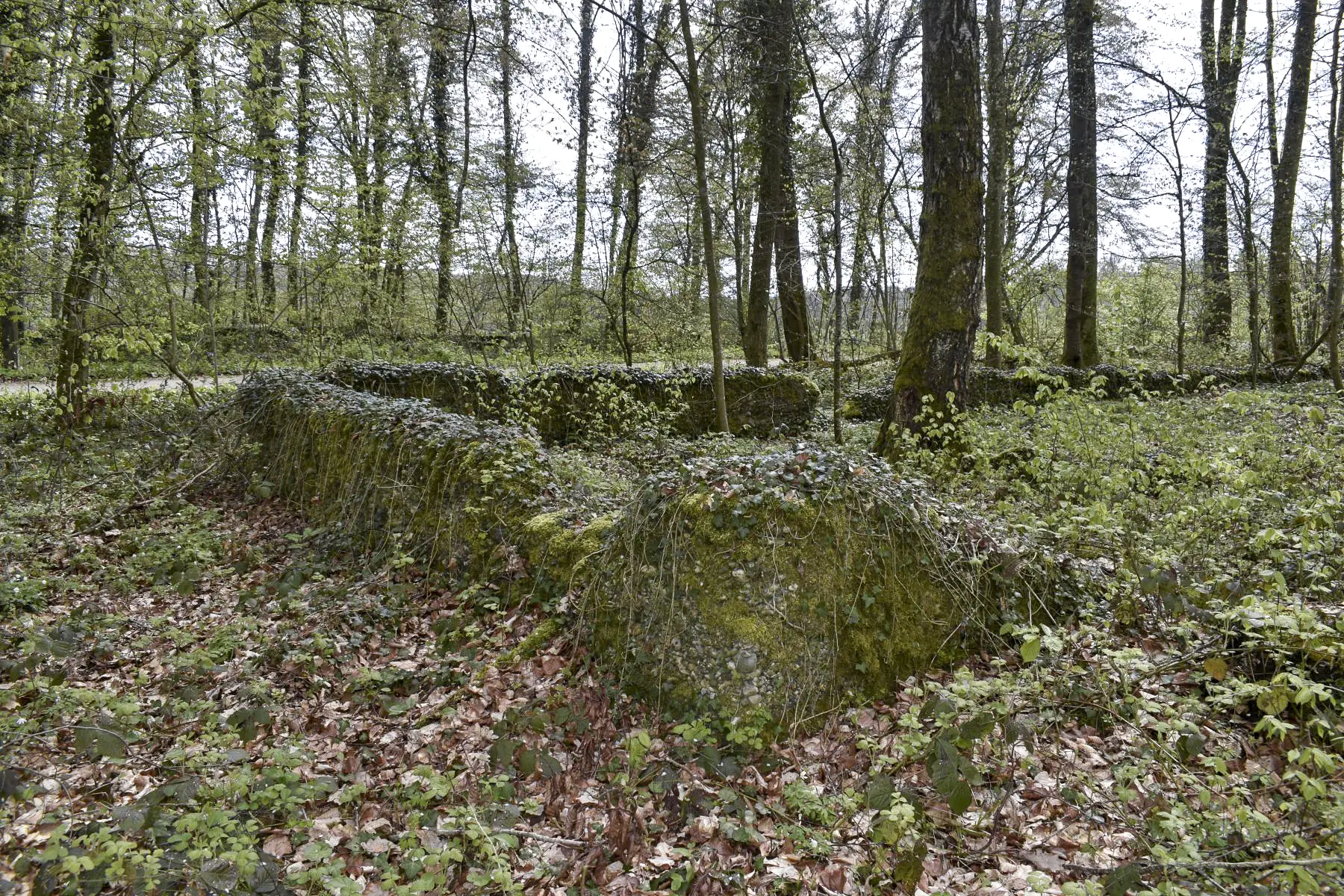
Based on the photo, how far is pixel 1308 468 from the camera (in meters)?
5.32

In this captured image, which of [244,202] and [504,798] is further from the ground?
[244,202]

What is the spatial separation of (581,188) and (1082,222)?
11.1 meters

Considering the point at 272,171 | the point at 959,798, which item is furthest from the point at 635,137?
the point at 959,798

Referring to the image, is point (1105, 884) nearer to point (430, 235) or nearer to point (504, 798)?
point (504, 798)

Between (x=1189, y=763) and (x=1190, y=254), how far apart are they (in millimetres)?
17916

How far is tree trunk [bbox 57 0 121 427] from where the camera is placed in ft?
25.6

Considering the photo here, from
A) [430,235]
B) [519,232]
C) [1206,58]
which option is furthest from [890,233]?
[430,235]

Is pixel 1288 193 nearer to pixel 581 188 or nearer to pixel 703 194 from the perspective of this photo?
pixel 703 194

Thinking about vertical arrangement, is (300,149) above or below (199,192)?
above

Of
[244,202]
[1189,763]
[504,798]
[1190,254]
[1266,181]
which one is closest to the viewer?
[1189,763]

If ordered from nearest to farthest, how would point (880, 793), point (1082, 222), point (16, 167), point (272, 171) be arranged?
point (880, 793), point (16, 167), point (272, 171), point (1082, 222)

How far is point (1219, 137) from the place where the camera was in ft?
50.1

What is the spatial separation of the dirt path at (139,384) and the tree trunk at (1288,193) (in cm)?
1916

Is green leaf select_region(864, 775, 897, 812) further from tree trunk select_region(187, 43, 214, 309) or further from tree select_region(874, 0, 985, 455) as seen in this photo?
tree trunk select_region(187, 43, 214, 309)
